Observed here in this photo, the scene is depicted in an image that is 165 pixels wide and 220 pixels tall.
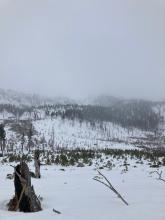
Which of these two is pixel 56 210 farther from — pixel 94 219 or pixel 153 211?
pixel 153 211

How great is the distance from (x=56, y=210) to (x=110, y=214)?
1.38 m

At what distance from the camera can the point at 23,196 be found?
28.8 feet

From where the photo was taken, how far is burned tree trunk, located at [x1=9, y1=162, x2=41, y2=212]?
8539 mm

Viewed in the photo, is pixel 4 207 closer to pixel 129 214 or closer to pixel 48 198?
pixel 48 198

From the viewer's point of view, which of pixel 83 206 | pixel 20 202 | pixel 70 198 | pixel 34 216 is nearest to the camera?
pixel 34 216

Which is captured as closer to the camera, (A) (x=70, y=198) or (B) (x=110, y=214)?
(B) (x=110, y=214)

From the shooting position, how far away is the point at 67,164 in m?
30.1

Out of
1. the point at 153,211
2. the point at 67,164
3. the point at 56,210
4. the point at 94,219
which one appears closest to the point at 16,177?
the point at 56,210

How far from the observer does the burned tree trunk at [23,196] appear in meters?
8.54

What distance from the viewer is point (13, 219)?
6961 millimetres

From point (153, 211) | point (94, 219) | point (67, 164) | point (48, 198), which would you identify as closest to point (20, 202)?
point (48, 198)

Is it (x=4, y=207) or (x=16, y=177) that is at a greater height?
(x=16, y=177)

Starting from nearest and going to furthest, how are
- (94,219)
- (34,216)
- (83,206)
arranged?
(94,219) < (34,216) < (83,206)

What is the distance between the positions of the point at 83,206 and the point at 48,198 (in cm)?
196
